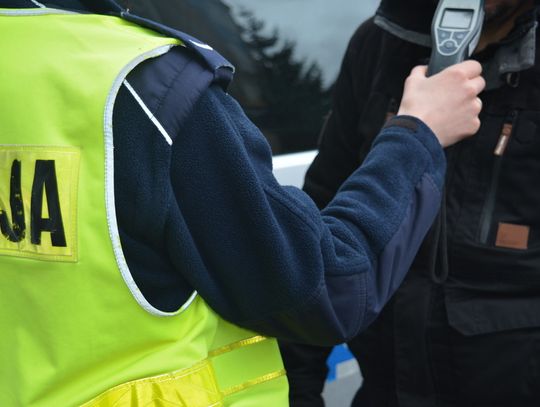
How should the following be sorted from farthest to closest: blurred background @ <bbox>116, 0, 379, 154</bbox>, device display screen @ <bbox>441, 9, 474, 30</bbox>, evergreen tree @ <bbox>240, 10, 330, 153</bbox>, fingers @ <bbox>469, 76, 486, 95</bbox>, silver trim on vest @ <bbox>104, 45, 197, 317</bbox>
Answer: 1. evergreen tree @ <bbox>240, 10, 330, 153</bbox>
2. blurred background @ <bbox>116, 0, 379, 154</bbox>
3. device display screen @ <bbox>441, 9, 474, 30</bbox>
4. fingers @ <bbox>469, 76, 486, 95</bbox>
5. silver trim on vest @ <bbox>104, 45, 197, 317</bbox>

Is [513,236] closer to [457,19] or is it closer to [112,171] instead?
[457,19]

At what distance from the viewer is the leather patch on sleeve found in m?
1.29

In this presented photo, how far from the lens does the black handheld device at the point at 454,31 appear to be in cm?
120

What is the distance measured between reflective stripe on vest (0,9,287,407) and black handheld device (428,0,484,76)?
0.54 m

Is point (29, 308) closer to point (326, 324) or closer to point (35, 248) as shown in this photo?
point (35, 248)

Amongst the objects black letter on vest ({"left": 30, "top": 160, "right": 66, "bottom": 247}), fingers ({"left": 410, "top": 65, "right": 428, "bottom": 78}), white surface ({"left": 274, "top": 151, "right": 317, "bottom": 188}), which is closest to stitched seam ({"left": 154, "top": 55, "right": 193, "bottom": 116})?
black letter on vest ({"left": 30, "top": 160, "right": 66, "bottom": 247})

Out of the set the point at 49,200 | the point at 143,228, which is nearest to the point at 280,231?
the point at 143,228

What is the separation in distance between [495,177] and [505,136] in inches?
3.0

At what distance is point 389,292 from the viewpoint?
1015 mm

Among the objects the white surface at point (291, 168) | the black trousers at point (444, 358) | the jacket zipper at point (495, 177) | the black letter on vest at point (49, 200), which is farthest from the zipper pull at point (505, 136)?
the white surface at point (291, 168)

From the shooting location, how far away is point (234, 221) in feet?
2.84

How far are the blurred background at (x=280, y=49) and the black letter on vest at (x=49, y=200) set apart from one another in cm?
110

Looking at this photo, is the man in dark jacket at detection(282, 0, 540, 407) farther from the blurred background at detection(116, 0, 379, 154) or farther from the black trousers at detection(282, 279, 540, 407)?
the blurred background at detection(116, 0, 379, 154)

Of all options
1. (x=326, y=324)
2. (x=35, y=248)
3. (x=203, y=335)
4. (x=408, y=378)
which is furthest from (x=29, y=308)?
(x=408, y=378)
